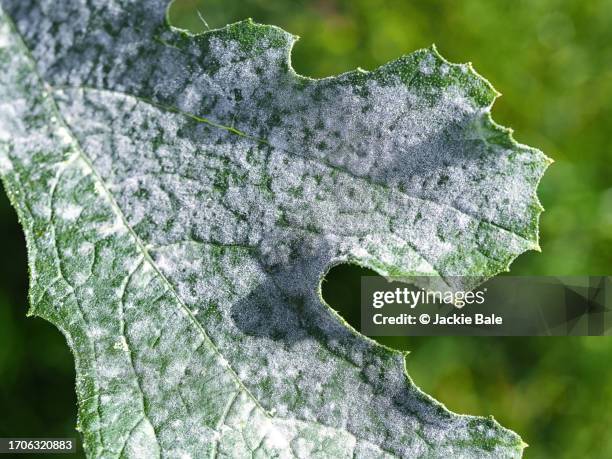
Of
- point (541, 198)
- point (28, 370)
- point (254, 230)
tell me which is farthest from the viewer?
point (541, 198)

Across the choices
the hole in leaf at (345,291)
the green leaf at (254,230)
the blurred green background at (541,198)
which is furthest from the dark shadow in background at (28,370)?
the green leaf at (254,230)

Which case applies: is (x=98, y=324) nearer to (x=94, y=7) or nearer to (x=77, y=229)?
(x=77, y=229)

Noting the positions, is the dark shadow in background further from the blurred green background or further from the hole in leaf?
the hole in leaf

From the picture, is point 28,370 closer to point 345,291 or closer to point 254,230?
point 345,291

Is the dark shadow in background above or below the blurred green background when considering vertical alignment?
below

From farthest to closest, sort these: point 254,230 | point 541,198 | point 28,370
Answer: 1. point 541,198
2. point 28,370
3. point 254,230


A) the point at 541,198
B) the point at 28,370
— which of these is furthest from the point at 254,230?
the point at 541,198

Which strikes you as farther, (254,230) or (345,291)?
(345,291)

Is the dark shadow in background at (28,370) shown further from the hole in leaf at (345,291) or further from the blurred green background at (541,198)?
the hole in leaf at (345,291)

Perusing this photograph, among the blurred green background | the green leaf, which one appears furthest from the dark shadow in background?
the green leaf
